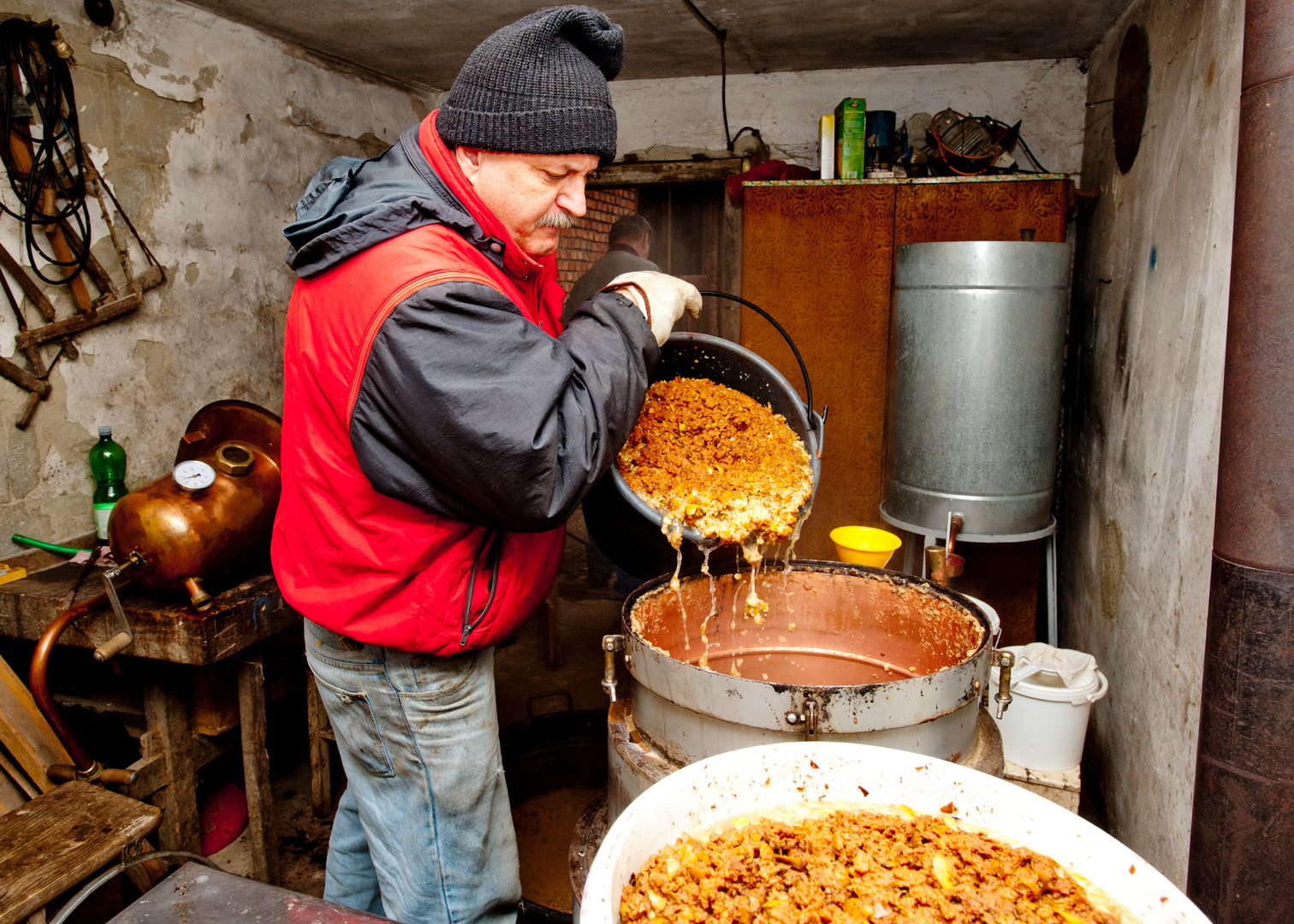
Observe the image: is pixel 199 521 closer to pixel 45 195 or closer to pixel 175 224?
pixel 45 195

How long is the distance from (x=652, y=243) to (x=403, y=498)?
13.3ft

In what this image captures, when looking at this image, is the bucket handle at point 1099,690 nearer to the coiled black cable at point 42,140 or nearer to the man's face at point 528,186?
Answer: the man's face at point 528,186

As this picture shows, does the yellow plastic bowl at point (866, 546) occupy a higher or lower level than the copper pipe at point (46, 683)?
higher

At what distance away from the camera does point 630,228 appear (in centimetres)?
437

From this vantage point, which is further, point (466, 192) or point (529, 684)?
point (529, 684)

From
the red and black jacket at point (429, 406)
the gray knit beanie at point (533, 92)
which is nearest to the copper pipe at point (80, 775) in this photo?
the red and black jacket at point (429, 406)

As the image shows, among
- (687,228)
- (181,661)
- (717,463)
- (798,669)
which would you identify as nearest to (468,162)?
(717,463)

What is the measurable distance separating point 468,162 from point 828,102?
325cm

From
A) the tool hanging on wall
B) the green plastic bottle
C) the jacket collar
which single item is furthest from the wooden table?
the jacket collar

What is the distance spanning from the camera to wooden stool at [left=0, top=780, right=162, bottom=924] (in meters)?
1.71

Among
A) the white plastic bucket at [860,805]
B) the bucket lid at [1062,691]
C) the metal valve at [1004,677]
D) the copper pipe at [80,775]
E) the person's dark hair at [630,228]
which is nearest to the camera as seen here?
the white plastic bucket at [860,805]

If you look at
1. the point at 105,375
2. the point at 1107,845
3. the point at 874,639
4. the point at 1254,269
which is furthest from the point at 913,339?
the point at 105,375

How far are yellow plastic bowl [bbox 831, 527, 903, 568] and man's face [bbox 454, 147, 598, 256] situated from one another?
155cm

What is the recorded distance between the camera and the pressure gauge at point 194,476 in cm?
223
